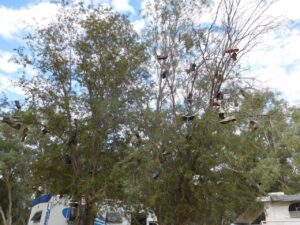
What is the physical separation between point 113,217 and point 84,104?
163 inches

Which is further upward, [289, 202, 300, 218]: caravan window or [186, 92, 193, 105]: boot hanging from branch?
[186, 92, 193, 105]: boot hanging from branch

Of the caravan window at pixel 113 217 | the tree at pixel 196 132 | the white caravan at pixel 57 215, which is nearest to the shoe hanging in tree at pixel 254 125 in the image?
the tree at pixel 196 132

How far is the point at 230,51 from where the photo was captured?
36.7 ft

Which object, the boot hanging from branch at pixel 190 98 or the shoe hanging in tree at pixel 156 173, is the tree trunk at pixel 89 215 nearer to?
the shoe hanging in tree at pixel 156 173

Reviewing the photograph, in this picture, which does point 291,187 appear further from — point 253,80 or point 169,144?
point 169,144

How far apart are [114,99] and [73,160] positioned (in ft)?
7.18

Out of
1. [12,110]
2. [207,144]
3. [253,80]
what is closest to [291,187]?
[253,80]

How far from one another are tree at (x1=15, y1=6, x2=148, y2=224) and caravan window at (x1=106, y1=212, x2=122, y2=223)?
101 cm

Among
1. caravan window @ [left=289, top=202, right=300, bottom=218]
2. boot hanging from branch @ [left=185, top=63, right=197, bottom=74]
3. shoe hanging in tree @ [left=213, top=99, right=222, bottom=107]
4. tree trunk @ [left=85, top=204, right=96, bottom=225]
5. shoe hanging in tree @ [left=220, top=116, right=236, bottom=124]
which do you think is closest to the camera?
shoe hanging in tree @ [left=220, top=116, right=236, bottom=124]

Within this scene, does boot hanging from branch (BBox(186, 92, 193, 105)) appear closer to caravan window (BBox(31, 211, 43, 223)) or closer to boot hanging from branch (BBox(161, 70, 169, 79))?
boot hanging from branch (BBox(161, 70, 169, 79))

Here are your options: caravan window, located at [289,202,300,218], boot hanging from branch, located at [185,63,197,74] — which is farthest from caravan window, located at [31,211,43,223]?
caravan window, located at [289,202,300,218]

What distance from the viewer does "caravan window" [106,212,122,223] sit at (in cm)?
1211

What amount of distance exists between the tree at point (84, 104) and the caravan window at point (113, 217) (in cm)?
101

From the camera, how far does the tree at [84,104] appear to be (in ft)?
36.3
